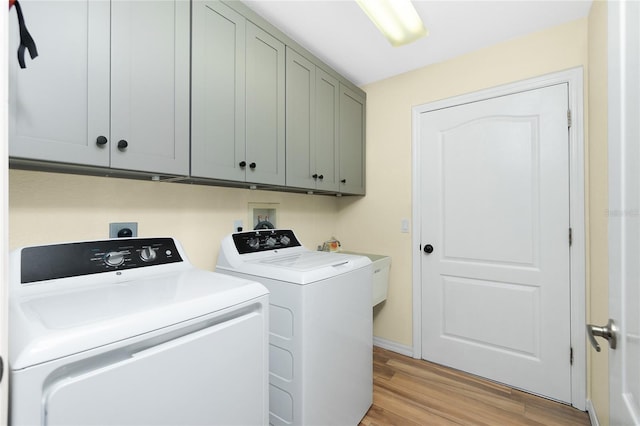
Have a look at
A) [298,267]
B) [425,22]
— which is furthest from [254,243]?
[425,22]

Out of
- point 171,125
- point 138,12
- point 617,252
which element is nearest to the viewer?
point 617,252

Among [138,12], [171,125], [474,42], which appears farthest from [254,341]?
[474,42]

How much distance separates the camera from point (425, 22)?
1.81m

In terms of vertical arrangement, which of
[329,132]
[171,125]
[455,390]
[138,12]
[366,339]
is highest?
[138,12]

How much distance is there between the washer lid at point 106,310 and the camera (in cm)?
61

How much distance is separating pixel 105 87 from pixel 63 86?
124 millimetres

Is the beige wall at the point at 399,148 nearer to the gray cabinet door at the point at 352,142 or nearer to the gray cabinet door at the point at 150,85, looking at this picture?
the gray cabinet door at the point at 352,142

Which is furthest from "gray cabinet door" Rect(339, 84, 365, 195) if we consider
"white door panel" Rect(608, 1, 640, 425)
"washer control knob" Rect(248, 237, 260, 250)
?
"white door panel" Rect(608, 1, 640, 425)

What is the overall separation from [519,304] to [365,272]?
3.87ft

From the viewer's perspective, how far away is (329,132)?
220cm

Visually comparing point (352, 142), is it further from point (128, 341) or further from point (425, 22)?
point (128, 341)

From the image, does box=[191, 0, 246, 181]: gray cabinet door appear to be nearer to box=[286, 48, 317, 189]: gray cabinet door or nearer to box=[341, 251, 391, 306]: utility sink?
box=[286, 48, 317, 189]: gray cabinet door

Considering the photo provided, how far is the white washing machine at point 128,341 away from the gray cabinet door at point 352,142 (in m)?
1.52

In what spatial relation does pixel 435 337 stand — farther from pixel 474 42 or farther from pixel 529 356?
pixel 474 42
